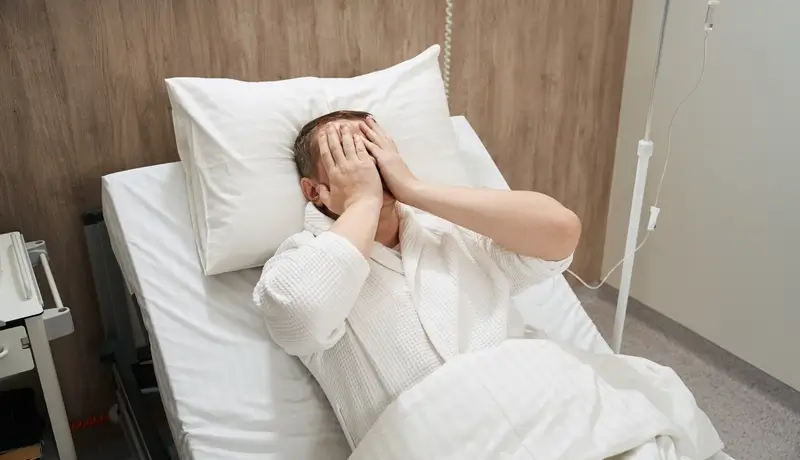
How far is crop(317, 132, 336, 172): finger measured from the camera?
1.34m

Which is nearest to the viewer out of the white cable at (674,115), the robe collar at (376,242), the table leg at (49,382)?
the table leg at (49,382)

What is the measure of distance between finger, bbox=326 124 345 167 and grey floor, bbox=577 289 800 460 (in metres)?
1.37

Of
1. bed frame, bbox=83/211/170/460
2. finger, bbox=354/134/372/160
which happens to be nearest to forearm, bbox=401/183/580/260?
finger, bbox=354/134/372/160

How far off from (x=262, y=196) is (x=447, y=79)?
2.64 feet

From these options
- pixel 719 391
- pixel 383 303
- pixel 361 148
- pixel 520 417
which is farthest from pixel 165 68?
pixel 719 391

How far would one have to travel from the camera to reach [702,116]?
6.95 ft

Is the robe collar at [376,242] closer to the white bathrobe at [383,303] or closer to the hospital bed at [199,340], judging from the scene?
the white bathrobe at [383,303]

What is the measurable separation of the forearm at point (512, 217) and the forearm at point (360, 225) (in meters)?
0.12

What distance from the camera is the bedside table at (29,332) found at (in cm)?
119

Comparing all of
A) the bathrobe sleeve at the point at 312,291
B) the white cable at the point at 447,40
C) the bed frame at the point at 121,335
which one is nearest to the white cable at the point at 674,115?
the white cable at the point at 447,40

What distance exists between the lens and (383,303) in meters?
1.26

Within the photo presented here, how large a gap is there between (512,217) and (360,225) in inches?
11.0

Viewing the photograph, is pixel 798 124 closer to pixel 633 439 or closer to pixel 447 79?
pixel 447 79

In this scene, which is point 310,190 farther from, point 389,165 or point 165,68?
point 165,68
